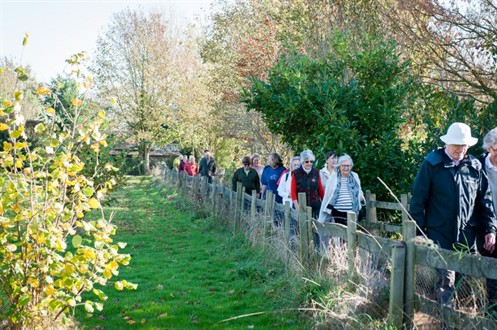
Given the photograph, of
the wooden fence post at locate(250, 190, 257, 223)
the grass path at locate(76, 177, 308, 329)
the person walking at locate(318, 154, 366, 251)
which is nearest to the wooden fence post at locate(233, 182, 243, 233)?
the grass path at locate(76, 177, 308, 329)

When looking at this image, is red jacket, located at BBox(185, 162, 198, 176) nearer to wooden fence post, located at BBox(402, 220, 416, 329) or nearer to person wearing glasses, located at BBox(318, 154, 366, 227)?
person wearing glasses, located at BBox(318, 154, 366, 227)

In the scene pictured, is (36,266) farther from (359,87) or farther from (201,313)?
(359,87)

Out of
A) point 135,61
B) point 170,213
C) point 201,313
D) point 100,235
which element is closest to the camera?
point 100,235

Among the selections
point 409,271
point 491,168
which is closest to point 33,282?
point 409,271

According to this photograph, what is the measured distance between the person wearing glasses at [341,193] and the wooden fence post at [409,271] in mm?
3390

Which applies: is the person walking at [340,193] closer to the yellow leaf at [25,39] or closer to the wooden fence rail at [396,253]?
the wooden fence rail at [396,253]

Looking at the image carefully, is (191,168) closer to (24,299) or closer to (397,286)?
(24,299)

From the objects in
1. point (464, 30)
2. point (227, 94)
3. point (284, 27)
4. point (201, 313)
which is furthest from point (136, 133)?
point (201, 313)

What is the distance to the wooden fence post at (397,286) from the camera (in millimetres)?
5289

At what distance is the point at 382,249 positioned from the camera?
229 inches

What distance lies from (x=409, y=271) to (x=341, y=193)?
3567 millimetres

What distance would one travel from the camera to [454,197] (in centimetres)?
588

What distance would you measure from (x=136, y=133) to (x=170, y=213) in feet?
88.2

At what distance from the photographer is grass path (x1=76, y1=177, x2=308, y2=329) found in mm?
7168
